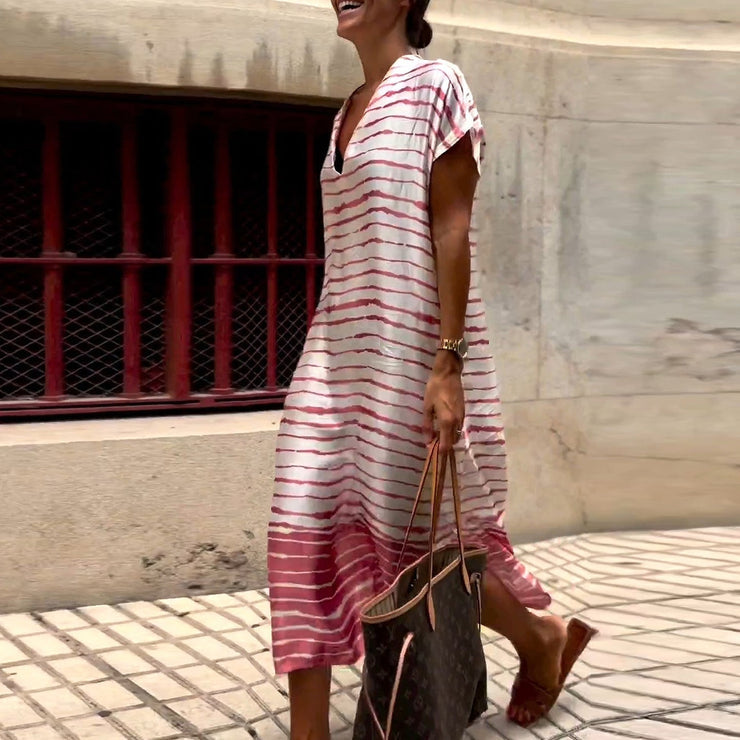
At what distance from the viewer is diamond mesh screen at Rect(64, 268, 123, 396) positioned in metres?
5.07

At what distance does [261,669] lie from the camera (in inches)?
162

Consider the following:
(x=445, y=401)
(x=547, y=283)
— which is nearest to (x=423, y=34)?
(x=445, y=401)

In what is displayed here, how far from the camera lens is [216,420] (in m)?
5.16

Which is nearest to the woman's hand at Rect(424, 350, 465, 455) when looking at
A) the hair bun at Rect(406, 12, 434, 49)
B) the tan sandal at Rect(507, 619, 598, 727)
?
the hair bun at Rect(406, 12, 434, 49)

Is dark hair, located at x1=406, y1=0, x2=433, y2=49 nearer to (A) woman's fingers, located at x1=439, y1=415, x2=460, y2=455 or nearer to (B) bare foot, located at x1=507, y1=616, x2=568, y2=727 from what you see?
(A) woman's fingers, located at x1=439, y1=415, x2=460, y2=455

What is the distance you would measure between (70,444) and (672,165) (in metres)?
3.22

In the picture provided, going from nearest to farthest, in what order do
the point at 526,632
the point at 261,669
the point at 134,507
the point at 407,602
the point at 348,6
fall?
the point at 407,602
the point at 348,6
the point at 526,632
the point at 261,669
the point at 134,507

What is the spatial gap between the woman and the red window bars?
6.20ft

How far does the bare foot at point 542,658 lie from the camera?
356cm

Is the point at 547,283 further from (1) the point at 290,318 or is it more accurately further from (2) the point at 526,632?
(2) the point at 526,632

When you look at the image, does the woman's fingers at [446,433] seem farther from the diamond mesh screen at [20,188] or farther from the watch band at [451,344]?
the diamond mesh screen at [20,188]

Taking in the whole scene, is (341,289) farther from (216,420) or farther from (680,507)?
(680,507)

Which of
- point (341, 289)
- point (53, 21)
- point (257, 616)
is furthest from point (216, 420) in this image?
point (341, 289)

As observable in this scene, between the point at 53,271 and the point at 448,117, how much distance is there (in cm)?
240
